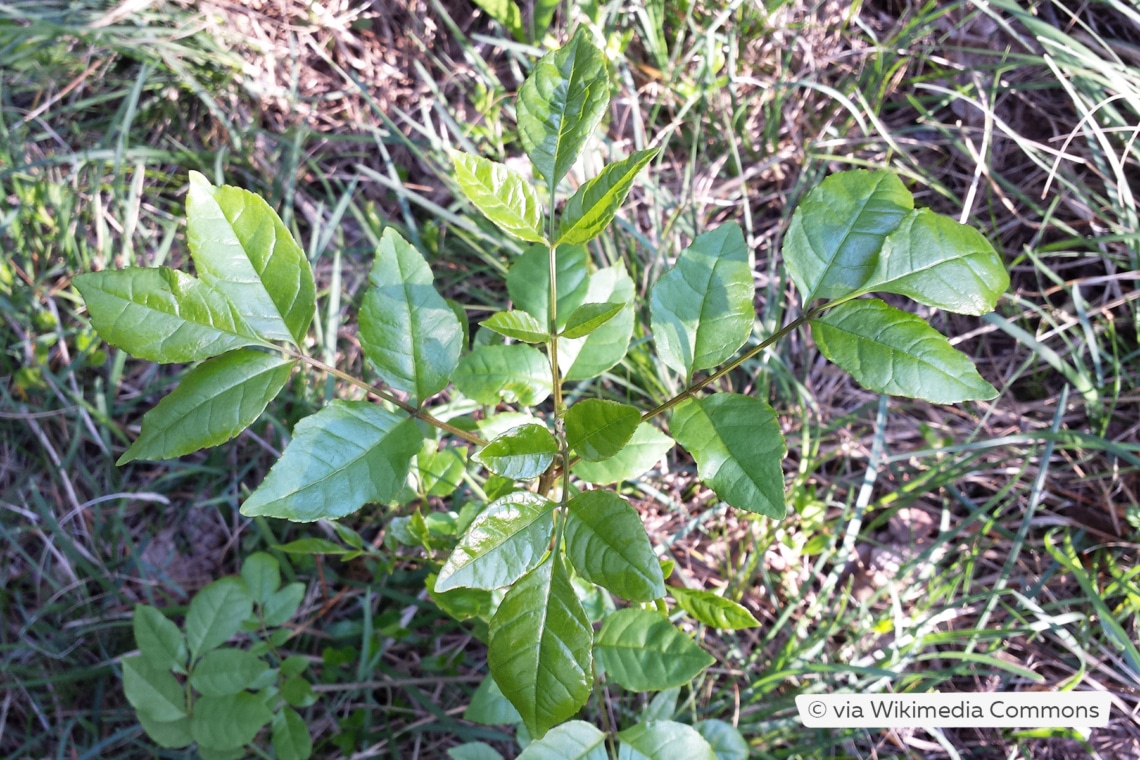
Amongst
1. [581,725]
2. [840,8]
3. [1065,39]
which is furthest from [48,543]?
[1065,39]

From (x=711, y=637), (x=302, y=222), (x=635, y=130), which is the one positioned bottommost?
(x=711, y=637)

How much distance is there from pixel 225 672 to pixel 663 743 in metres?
0.98

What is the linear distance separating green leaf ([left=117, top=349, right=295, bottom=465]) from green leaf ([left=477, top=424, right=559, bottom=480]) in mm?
319

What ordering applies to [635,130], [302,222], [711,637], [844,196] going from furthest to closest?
[302,222], [635,130], [711,637], [844,196]

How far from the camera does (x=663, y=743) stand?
121cm

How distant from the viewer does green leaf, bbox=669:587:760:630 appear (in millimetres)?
1253

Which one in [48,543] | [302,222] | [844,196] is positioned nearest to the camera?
[844,196]

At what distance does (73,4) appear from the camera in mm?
2596

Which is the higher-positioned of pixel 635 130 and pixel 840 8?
pixel 840 8

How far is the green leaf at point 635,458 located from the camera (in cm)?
125

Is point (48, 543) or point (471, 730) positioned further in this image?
point (48, 543)

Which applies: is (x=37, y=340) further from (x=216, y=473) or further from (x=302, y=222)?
(x=302, y=222)

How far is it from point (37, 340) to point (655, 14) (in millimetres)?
2214

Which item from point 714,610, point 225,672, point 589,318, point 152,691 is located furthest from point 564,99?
point 152,691
